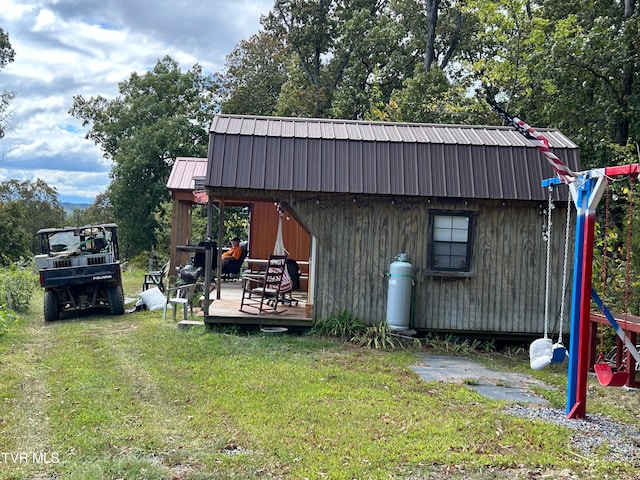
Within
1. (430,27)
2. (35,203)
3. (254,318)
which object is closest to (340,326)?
(254,318)

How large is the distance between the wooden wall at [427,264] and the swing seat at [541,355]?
134 inches

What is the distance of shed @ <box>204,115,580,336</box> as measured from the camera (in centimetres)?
917

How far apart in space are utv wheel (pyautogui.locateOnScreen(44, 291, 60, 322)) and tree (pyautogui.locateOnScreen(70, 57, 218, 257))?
14.6 m

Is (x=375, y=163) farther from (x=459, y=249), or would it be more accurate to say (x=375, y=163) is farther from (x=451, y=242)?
(x=459, y=249)

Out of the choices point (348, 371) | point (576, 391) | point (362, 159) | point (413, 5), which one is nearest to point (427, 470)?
point (576, 391)

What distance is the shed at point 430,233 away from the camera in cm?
917

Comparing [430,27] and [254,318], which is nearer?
[254,318]

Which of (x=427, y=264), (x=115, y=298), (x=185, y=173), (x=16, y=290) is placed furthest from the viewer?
(x=185, y=173)

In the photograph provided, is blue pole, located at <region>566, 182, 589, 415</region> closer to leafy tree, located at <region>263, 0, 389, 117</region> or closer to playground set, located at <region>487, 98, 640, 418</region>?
playground set, located at <region>487, 98, 640, 418</region>

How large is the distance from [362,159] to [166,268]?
26.8 feet

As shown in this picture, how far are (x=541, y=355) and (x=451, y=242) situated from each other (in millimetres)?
3728

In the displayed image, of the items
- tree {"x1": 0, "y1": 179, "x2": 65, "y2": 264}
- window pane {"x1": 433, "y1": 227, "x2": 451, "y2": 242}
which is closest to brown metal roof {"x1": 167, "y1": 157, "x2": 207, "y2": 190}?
window pane {"x1": 433, "y1": 227, "x2": 451, "y2": 242}

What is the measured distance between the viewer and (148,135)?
25375mm

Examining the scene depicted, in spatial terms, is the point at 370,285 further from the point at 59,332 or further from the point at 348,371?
the point at 59,332
